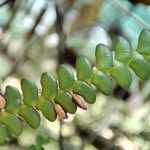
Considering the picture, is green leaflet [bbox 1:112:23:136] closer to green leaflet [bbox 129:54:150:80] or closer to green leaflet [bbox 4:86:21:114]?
Answer: green leaflet [bbox 4:86:21:114]

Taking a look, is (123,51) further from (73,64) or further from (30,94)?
(73,64)

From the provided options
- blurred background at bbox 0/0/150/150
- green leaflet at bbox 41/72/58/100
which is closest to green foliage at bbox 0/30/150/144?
green leaflet at bbox 41/72/58/100

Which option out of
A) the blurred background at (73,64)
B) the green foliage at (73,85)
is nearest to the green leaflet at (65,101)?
the green foliage at (73,85)

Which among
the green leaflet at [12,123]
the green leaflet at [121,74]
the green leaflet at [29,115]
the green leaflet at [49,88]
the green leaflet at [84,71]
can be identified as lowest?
the green leaflet at [12,123]

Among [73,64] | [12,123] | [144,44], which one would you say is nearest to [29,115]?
[12,123]

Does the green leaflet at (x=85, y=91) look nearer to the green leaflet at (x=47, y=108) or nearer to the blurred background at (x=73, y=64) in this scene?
the green leaflet at (x=47, y=108)

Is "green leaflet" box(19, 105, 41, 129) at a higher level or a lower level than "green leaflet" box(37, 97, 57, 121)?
lower
